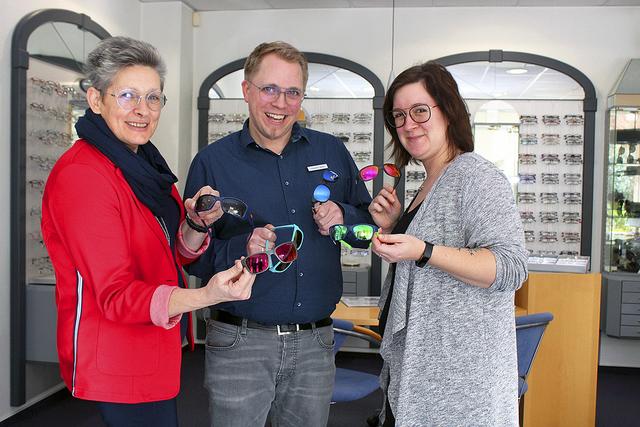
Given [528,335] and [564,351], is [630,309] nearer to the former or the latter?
[564,351]

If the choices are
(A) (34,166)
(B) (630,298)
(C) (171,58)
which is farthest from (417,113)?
(C) (171,58)

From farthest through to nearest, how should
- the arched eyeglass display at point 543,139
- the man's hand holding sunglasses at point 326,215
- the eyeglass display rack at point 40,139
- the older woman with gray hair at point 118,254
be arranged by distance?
1. the arched eyeglass display at point 543,139
2. the eyeglass display rack at point 40,139
3. the man's hand holding sunglasses at point 326,215
4. the older woman with gray hair at point 118,254

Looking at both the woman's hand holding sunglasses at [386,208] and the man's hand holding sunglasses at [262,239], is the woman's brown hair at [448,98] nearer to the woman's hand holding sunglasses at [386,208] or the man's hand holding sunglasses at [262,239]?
the woman's hand holding sunglasses at [386,208]

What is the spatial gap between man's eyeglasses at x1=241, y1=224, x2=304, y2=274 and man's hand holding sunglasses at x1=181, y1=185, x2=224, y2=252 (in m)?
0.20

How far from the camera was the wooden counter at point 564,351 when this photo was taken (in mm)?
4137

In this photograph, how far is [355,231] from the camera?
1.91 meters

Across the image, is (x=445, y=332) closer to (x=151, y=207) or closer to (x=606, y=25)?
(x=151, y=207)

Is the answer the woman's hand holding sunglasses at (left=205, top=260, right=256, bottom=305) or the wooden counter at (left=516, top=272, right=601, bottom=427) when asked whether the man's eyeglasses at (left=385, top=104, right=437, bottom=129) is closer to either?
the woman's hand holding sunglasses at (left=205, top=260, right=256, bottom=305)

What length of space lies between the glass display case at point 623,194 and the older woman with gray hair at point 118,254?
208 inches

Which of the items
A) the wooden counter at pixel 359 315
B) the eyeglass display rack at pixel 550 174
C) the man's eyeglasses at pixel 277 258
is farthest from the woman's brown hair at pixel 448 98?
the eyeglass display rack at pixel 550 174

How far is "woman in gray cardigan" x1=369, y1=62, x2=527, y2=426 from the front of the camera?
1763 mm

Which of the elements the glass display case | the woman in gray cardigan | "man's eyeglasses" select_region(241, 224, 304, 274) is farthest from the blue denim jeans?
the glass display case

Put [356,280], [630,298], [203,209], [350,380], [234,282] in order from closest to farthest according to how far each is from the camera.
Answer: [234,282] → [203,209] → [350,380] → [630,298] → [356,280]

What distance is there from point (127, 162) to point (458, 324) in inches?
39.3
